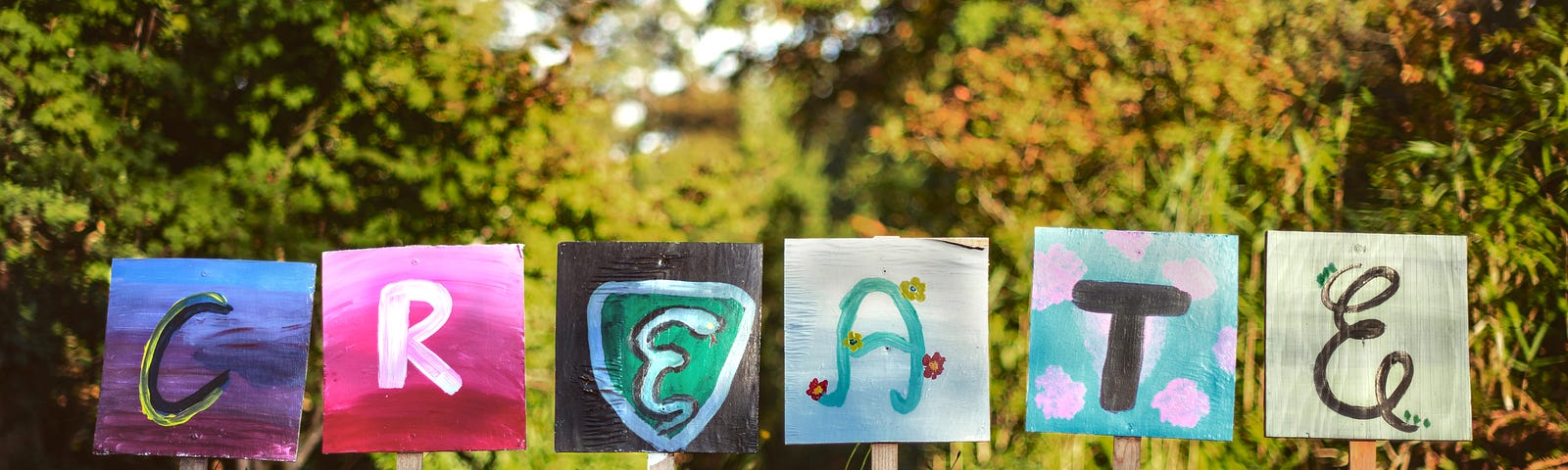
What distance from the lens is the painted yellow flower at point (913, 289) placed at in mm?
1676

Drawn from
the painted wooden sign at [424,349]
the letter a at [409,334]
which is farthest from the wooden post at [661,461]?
the letter a at [409,334]

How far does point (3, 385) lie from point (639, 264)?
2.00m

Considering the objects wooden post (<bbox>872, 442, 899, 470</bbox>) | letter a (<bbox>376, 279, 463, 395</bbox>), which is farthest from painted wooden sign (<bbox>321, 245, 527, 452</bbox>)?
wooden post (<bbox>872, 442, 899, 470</bbox>)

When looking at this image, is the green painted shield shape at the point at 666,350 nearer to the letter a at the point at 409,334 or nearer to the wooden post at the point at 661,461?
the wooden post at the point at 661,461

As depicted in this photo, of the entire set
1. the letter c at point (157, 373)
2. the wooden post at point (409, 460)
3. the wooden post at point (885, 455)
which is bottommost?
the wooden post at point (409, 460)

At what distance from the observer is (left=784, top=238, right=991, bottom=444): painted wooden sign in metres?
1.67

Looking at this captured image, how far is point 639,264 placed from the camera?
65.9 inches

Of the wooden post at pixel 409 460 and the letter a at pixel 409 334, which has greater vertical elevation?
the letter a at pixel 409 334

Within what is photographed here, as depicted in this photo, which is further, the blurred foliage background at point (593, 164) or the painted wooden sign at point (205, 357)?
the blurred foliage background at point (593, 164)

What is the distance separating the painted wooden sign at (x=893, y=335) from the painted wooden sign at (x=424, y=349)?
0.46 m

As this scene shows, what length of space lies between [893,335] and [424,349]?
759mm

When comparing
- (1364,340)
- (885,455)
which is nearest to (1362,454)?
(1364,340)

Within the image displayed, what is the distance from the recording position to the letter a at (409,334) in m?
1.67

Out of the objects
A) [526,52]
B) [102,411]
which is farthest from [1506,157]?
[102,411]
